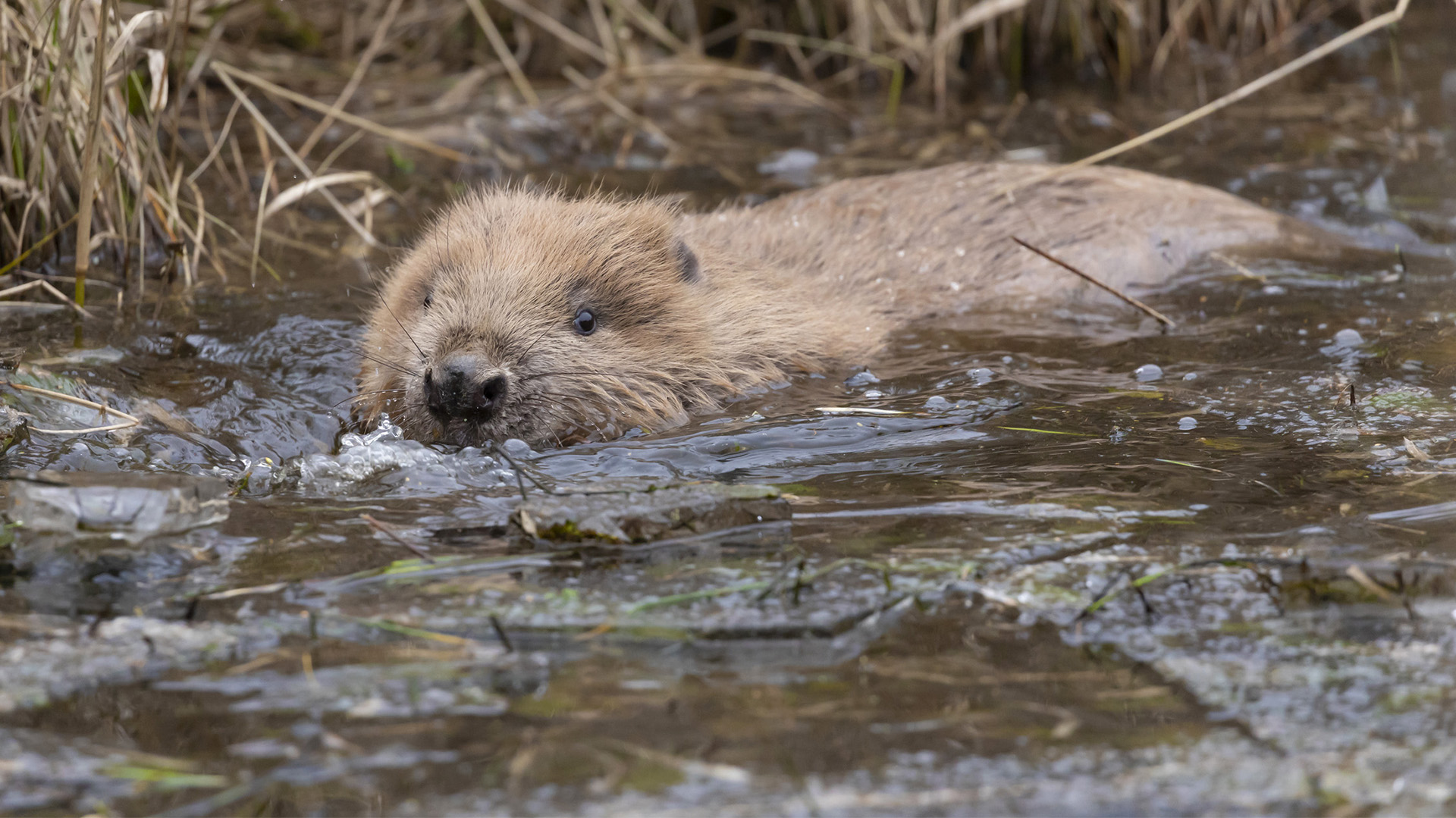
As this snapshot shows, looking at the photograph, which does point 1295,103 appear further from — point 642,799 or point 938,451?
point 642,799

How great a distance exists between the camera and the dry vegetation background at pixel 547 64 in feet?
19.5

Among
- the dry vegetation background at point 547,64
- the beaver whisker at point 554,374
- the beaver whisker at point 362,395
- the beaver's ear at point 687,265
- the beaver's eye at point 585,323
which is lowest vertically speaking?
the beaver whisker at point 362,395

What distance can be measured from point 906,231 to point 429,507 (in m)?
2.76

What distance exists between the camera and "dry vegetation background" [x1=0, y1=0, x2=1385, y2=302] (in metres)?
5.95

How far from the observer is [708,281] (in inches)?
187

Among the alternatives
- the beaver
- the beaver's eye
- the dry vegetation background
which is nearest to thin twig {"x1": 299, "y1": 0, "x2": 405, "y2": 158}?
the dry vegetation background

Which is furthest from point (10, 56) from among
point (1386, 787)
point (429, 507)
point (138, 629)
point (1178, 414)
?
point (1386, 787)

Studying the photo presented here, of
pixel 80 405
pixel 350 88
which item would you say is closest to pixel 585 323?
pixel 80 405

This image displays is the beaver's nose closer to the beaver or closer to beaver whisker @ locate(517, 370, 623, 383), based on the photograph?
Result: the beaver

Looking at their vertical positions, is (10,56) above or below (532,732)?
above

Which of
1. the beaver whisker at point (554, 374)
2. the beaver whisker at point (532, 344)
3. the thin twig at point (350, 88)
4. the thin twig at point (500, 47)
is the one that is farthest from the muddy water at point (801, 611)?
the thin twig at point (500, 47)

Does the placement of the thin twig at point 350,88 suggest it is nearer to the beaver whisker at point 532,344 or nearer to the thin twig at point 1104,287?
the beaver whisker at point 532,344

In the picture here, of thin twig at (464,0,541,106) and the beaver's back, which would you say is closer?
the beaver's back

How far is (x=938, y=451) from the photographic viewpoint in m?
3.67
